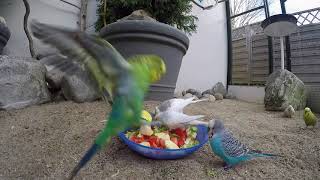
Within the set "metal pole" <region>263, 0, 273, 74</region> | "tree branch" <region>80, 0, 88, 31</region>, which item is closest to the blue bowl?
"tree branch" <region>80, 0, 88, 31</region>

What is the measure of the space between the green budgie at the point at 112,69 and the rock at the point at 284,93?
9.43 ft

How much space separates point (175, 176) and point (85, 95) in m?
1.36

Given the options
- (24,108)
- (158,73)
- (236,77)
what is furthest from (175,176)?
(236,77)

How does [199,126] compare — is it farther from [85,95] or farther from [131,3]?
[131,3]

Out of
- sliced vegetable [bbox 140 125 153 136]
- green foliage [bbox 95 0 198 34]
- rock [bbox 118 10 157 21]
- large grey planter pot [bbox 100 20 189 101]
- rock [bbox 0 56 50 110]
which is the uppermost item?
green foliage [bbox 95 0 198 34]

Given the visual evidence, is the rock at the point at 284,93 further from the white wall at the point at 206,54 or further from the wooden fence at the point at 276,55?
the white wall at the point at 206,54

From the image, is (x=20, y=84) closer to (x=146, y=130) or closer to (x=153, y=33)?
(x=153, y=33)

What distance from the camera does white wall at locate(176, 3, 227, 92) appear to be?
4.16m

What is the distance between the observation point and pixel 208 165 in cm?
140

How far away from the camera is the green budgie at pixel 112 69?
41 cm

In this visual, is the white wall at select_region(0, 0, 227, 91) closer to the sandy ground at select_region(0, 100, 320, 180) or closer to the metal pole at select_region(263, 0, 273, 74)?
the metal pole at select_region(263, 0, 273, 74)

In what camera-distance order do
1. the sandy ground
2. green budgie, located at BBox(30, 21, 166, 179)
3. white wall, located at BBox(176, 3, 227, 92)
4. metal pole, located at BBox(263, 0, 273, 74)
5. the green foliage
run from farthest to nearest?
metal pole, located at BBox(263, 0, 273, 74) → white wall, located at BBox(176, 3, 227, 92) → the green foliage → the sandy ground → green budgie, located at BBox(30, 21, 166, 179)

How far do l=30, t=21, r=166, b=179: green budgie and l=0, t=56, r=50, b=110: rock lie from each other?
210 cm

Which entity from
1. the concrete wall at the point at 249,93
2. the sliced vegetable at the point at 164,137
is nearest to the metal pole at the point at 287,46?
the concrete wall at the point at 249,93
